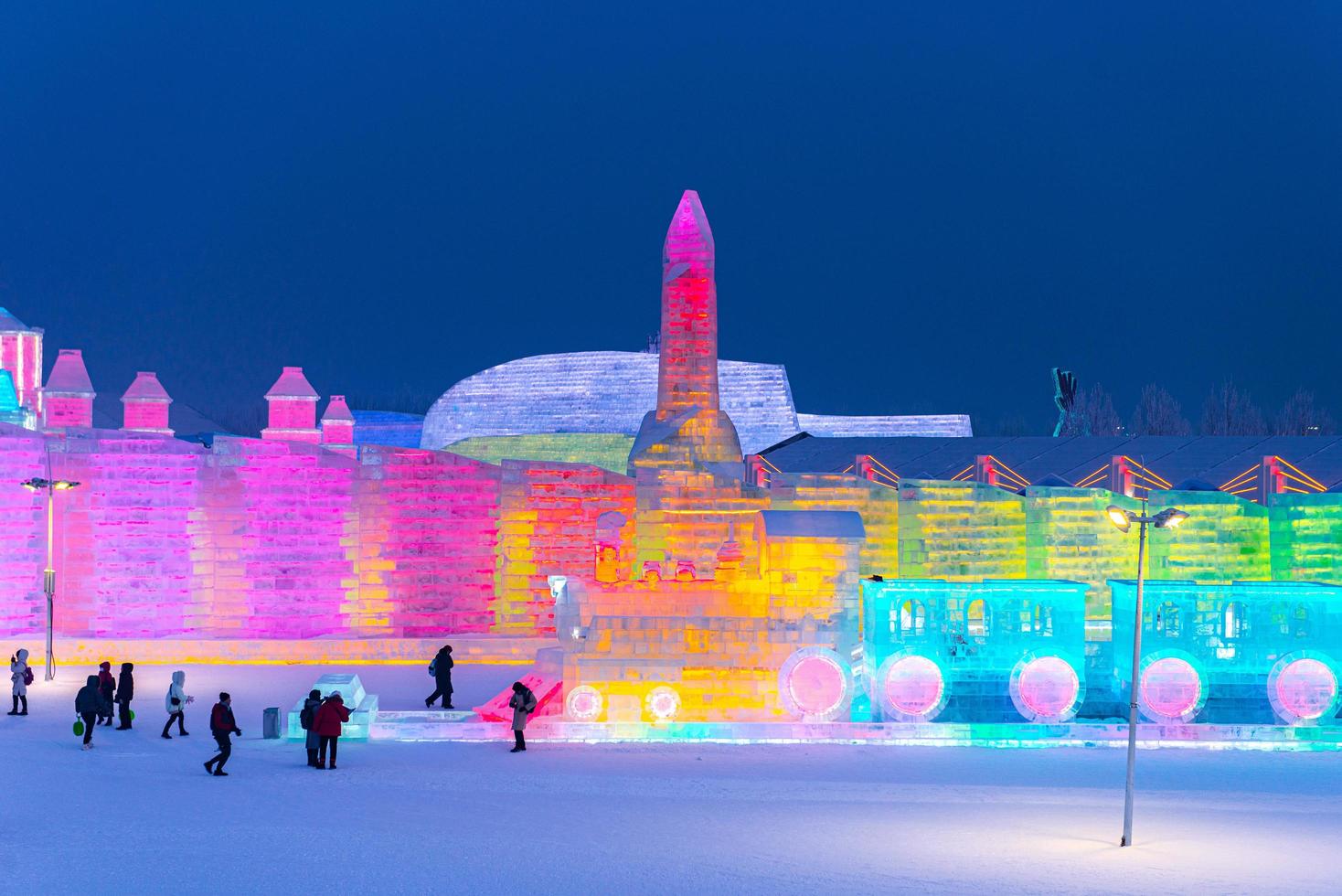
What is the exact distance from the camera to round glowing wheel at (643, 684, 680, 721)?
19375 mm

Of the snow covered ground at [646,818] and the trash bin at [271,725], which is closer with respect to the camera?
the snow covered ground at [646,818]

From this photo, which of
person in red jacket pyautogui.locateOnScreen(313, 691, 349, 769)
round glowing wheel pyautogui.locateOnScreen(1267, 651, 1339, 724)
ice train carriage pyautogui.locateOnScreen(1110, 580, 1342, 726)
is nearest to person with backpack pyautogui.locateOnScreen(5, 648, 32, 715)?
person in red jacket pyautogui.locateOnScreen(313, 691, 349, 769)

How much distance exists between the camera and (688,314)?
25406mm

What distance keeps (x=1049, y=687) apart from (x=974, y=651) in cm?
101

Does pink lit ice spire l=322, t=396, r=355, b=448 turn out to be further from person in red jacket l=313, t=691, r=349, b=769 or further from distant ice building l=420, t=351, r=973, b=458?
person in red jacket l=313, t=691, r=349, b=769

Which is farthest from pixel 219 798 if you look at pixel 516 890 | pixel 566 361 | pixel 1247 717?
pixel 566 361

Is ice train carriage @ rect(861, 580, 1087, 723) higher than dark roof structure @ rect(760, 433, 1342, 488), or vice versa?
dark roof structure @ rect(760, 433, 1342, 488)

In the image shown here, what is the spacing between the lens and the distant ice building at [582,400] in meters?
50.8

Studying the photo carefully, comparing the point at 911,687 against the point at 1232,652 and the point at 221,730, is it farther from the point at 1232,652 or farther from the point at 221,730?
the point at 221,730

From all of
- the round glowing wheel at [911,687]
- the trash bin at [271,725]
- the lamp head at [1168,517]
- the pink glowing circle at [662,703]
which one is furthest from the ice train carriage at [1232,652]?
the trash bin at [271,725]

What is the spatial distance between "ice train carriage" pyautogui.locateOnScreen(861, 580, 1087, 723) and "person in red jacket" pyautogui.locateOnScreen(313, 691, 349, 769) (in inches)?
268

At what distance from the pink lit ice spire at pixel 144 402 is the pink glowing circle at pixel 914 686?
23325 millimetres

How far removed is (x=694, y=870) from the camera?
39.9ft

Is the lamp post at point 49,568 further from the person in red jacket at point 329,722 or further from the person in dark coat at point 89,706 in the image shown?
the person in red jacket at point 329,722
